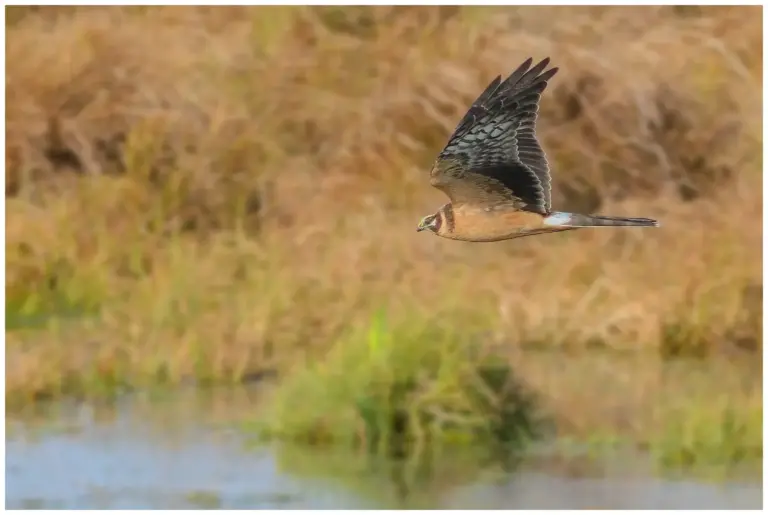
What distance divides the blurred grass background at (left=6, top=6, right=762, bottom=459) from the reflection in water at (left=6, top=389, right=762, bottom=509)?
2.05 feet

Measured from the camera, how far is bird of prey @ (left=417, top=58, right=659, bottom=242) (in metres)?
6.39

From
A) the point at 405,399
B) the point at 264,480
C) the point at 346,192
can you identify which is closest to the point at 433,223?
the point at 405,399

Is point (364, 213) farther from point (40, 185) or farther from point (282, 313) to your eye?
point (40, 185)

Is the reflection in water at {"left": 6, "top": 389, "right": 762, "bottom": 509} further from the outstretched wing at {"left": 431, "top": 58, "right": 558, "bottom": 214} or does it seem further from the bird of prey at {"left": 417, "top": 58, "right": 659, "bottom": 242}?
the outstretched wing at {"left": 431, "top": 58, "right": 558, "bottom": 214}

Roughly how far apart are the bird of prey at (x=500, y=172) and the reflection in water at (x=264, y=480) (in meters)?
0.93

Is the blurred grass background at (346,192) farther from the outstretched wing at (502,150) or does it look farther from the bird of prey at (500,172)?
the outstretched wing at (502,150)

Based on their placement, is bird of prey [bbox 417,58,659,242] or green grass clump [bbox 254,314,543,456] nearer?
bird of prey [bbox 417,58,659,242]

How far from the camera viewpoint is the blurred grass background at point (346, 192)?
827cm

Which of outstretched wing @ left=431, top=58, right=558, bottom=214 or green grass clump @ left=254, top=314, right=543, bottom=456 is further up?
outstretched wing @ left=431, top=58, right=558, bottom=214

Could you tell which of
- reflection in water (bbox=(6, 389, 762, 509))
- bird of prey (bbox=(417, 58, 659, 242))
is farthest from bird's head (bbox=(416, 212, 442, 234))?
reflection in water (bbox=(6, 389, 762, 509))

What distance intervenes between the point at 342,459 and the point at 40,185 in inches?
143

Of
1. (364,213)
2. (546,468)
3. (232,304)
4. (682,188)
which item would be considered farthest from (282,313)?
(682,188)

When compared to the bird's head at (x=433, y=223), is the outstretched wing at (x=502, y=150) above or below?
above

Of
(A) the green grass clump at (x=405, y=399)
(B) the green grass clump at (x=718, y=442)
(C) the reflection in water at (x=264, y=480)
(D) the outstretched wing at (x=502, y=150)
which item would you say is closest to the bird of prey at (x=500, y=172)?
(D) the outstretched wing at (x=502, y=150)
